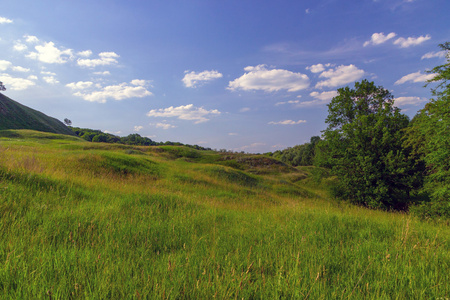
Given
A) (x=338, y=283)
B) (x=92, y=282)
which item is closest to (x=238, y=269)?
(x=338, y=283)

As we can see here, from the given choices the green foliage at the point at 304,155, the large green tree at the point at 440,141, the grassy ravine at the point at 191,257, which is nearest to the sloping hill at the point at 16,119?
the grassy ravine at the point at 191,257

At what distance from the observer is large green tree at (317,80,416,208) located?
1812 centimetres

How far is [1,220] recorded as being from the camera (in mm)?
3457

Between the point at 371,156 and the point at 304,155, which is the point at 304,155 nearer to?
the point at 304,155

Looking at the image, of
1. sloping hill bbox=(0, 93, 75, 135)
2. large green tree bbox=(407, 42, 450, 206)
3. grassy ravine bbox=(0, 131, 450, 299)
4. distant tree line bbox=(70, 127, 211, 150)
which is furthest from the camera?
distant tree line bbox=(70, 127, 211, 150)

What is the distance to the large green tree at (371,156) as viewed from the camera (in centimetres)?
1812

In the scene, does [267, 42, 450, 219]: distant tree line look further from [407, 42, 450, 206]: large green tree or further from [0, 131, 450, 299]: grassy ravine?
[0, 131, 450, 299]: grassy ravine

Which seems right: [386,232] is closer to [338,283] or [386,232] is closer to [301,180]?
[338,283]

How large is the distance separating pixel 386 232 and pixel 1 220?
7.96 meters

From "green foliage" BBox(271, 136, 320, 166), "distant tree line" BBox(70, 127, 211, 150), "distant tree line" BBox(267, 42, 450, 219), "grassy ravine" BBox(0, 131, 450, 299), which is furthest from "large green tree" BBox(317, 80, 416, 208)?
"distant tree line" BBox(70, 127, 211, 150)

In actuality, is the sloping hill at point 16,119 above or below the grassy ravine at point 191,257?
above

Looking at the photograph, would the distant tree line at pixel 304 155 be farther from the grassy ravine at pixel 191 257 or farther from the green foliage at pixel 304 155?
the grassy ravine at pixel 191 257

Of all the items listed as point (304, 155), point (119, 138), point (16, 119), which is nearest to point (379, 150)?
point (304, 155)

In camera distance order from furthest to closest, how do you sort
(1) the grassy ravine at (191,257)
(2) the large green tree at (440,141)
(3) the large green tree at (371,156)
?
(3) the large green tree at (371,156) → (2) the large green tree at (440,141) → (1) the grassy ravine at (191,257)
